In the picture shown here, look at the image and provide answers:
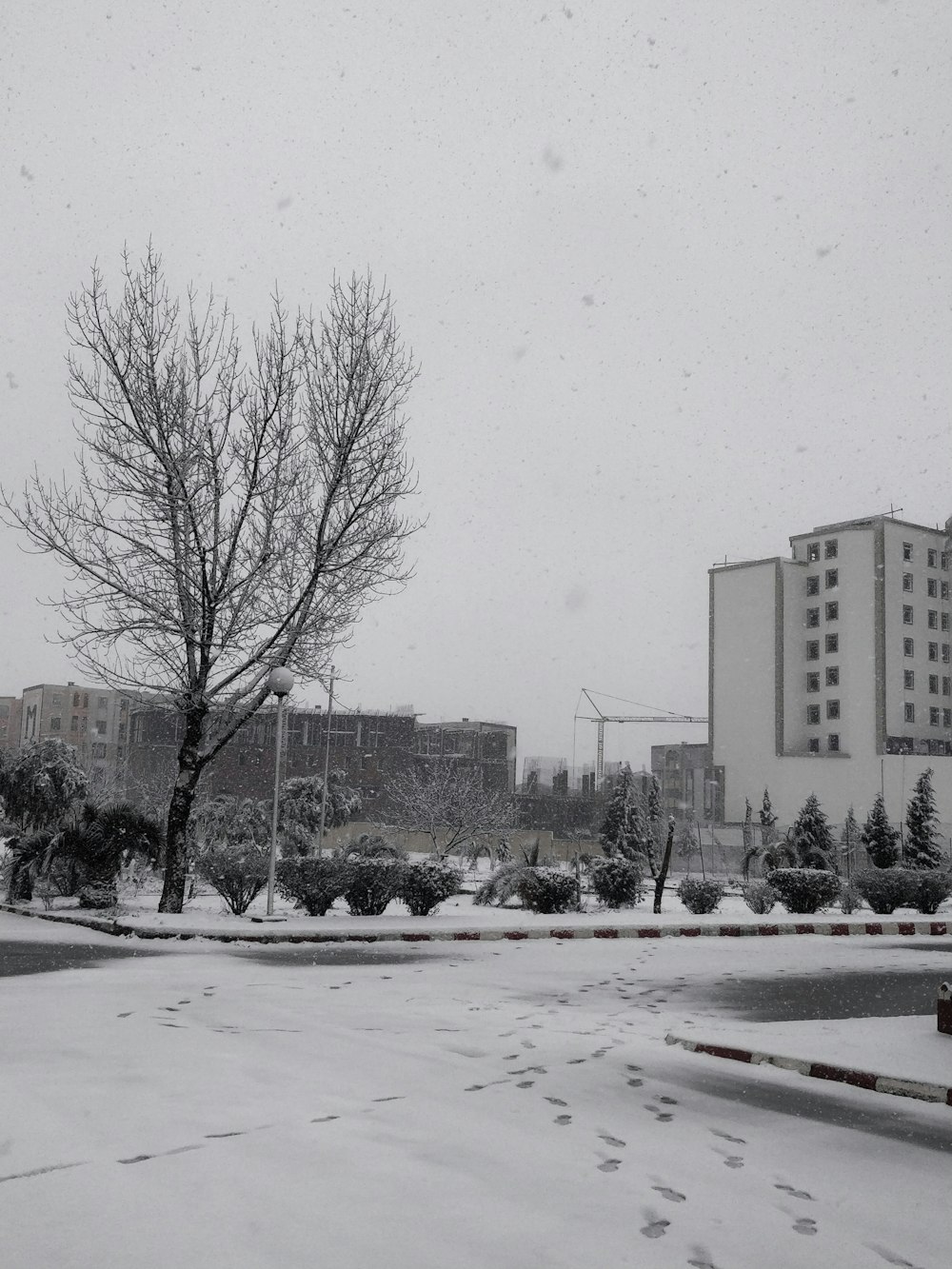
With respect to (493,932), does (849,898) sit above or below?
above

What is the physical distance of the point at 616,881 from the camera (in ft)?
71.6

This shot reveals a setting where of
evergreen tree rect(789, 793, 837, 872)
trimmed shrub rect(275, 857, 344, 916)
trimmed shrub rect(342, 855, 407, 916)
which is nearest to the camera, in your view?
trimmed shrub rect(275, 857, 344, 916)

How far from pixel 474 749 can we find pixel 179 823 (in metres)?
87.6

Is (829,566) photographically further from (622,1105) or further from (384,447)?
(622,1105)

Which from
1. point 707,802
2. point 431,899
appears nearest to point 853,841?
point 707,802

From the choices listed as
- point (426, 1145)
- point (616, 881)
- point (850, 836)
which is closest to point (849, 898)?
point (616, 881)

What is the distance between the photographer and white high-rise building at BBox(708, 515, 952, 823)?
2645 inches

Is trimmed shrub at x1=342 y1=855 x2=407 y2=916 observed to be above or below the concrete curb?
above

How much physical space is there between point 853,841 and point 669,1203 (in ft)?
177

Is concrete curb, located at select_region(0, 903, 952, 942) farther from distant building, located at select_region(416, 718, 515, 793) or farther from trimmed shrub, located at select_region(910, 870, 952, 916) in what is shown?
distant building, located at select_region(416, 718, 515, 793)

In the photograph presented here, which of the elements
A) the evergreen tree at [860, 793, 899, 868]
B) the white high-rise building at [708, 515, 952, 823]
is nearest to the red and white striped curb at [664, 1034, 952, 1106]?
the evergreen tree at [860, 793, 899, 868]

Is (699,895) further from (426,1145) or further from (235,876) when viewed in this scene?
(426,1145)

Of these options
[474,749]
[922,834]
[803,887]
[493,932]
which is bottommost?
[493,932]

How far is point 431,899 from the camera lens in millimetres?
18844
